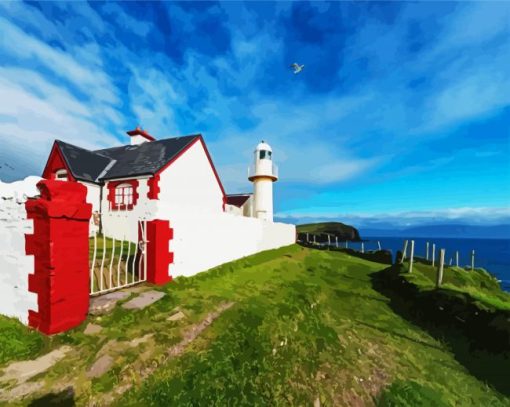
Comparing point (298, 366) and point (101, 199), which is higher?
point (101, 199)

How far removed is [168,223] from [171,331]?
3738mm

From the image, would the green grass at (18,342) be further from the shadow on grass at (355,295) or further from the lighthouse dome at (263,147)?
the lighthouse dome at (263,147)

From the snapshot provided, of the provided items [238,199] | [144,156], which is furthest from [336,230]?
[144,156]

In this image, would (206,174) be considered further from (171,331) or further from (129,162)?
(171,331)

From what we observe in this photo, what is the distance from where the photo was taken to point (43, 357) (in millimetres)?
3928

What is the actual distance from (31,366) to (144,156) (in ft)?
59.3

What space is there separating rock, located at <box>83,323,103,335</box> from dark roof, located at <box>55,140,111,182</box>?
16.2 metres

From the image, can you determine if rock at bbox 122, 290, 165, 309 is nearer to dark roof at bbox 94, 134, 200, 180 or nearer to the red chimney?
dark roof at bbox 94, 134, 200, 180

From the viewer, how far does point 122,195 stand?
17906 millimetres

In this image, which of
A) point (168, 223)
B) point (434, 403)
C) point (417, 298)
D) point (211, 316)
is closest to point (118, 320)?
point (211, 316)

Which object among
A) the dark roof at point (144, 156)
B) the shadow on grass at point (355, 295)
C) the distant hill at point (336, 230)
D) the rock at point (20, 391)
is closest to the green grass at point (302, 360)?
the rock at point (20, 391)

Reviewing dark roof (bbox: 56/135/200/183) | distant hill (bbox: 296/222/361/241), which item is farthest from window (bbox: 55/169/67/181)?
distant hill (bbox: 296/222/361/241)

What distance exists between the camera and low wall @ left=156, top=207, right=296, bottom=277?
848 cm

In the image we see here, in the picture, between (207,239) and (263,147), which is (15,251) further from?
(263,147)
